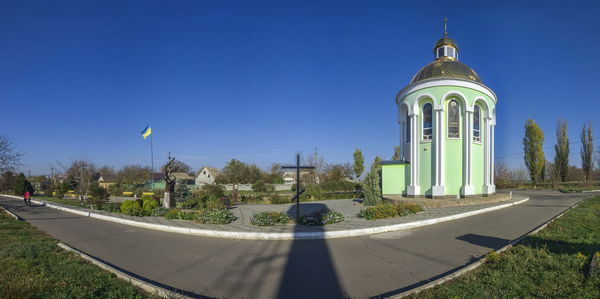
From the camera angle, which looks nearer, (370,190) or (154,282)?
(154,282)

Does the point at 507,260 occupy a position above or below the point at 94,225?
above

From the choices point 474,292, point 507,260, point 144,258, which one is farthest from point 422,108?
point 144,258

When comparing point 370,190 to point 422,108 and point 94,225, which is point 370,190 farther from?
point 94,225

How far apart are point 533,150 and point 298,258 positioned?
4350cm

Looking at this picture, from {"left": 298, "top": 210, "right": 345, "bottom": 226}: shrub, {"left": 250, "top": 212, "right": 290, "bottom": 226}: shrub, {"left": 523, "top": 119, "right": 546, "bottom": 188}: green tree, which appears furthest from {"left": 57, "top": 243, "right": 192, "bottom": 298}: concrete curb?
{"left": 523, "top": 119, "right": 546, "bottom": 188}: green tree

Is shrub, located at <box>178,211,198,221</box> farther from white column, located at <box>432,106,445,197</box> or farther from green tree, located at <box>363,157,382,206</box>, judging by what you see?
white column, located at <box>432,106,445,197</box>

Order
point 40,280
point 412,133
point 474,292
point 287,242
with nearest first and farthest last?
point 474,292 → point 40,280 → point 287,242 → point 412,133

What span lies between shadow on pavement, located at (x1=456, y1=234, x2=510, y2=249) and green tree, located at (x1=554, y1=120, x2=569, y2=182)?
41889 mm

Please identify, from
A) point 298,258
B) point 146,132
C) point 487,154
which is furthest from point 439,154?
point 146,132

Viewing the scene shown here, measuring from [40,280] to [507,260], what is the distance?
27.2 feet

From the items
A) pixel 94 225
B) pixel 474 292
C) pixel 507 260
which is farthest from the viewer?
pixel 94 225

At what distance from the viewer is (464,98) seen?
15250mm

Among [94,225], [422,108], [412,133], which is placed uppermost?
[422,108]

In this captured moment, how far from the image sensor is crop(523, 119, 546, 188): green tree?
3466cm
